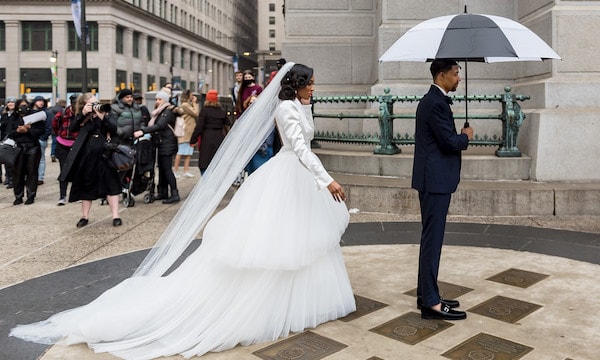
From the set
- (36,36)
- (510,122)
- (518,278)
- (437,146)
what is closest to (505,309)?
(518,278)

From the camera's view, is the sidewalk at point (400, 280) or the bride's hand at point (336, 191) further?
the bride's hand at point (336, 191)

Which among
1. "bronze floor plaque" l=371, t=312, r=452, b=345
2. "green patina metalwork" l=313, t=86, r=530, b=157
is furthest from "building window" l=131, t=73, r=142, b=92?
"bronze floor plaque" l=371, t=312, r=452, b=345

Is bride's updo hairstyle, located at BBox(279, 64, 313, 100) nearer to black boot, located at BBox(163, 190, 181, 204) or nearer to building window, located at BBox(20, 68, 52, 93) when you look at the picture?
black boot, located at BBox(163, 190, 181, 204)

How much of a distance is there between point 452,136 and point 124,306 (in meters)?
2.80

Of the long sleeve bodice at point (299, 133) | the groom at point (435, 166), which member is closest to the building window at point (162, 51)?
the long sleeve bodice at point (299, 133)

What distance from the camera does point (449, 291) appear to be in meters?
5.09

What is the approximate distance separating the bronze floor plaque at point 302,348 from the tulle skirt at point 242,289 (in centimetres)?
12

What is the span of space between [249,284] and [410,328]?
1.27 m

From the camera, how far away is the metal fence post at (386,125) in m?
9.66

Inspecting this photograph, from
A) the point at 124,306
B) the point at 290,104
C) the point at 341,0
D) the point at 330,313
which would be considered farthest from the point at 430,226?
the point at 341,0

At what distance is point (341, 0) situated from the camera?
13547 mm

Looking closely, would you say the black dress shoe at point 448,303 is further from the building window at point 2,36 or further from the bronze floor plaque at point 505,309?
the building window at point 2,36

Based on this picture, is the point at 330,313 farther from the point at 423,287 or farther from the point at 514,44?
the point at 514,44

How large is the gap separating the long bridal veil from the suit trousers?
1414 mm
